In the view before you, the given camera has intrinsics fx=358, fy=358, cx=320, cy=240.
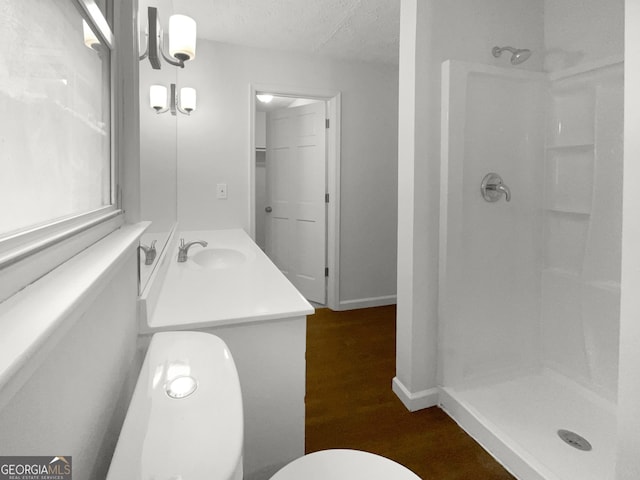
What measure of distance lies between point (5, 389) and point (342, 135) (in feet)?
10.6

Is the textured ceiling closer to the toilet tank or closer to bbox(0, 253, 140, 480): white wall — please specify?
bbox(0, 253, 140, 480): white wall

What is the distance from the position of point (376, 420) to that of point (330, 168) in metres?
2.21

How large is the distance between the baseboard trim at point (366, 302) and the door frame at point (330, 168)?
0.07m

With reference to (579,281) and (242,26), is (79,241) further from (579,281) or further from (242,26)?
(242,26)

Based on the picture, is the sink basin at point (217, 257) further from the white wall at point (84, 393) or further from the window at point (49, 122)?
the window at point (49, 122)

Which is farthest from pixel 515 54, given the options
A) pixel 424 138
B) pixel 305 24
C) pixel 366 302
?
pixel 366 302

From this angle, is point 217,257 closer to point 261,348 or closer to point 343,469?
point 261,348

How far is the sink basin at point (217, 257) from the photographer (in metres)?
2.06

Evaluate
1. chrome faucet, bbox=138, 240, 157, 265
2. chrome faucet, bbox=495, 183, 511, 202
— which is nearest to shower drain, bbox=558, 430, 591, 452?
chrome faucet, bbox=495, 183, 511, 202

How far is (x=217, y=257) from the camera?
7.07ft

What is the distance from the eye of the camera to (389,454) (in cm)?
150

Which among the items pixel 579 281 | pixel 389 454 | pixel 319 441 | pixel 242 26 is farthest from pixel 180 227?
pixel 579 281

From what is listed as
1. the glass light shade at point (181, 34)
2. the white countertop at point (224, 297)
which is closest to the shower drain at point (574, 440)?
the white countertop at point (224, 297)

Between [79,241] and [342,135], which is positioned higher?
[342,135]
